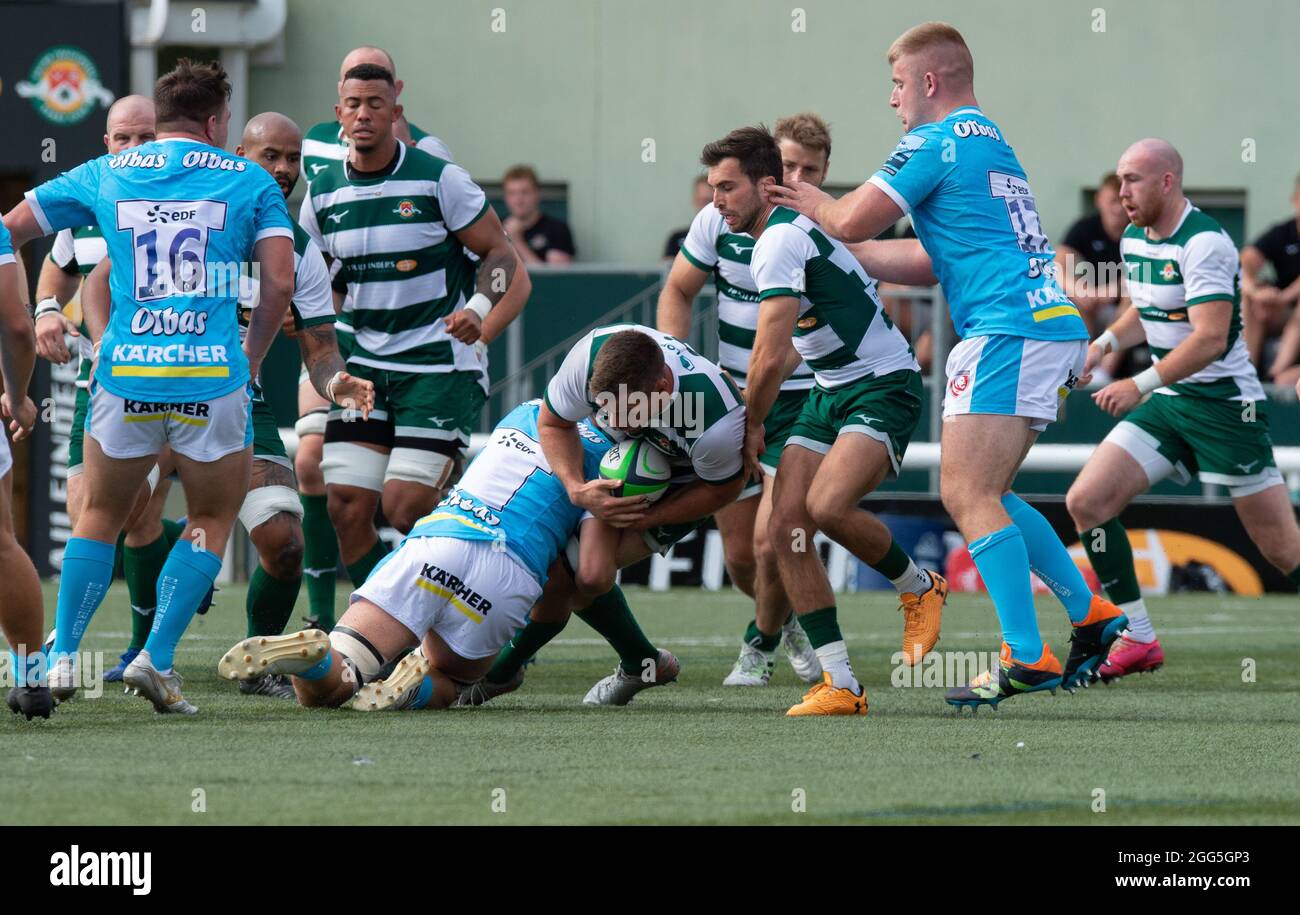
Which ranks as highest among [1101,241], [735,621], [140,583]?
[1101,241]

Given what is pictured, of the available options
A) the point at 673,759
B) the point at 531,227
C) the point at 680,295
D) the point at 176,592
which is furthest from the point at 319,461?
the point at 531,227

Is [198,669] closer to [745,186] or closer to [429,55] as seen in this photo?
[745,186]

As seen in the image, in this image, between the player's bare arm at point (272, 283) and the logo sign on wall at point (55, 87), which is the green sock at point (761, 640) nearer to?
the player's bare arm at point (272, 283)

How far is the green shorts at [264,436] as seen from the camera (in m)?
7.95

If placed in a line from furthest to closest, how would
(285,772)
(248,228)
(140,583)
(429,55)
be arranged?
(429,55) < (140,583) < (248,228) < (285,772)

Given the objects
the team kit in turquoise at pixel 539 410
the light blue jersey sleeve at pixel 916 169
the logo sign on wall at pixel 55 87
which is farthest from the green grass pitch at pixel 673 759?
the logo sign on wall at pixel 55 87

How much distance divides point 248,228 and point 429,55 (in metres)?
11.3

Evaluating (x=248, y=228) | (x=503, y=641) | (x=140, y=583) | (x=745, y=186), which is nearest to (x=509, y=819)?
(x=503, y=641)

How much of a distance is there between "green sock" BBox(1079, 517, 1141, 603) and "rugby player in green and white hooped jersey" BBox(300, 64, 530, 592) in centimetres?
266

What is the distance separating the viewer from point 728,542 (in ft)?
28.7

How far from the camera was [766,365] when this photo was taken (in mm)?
6820

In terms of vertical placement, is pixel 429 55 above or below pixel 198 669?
above
